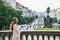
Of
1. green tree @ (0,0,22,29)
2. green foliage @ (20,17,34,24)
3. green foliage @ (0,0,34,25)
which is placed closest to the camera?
green foliage @ (20,17,34,24)

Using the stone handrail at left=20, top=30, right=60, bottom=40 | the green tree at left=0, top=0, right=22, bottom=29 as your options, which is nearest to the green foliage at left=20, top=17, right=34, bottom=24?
the green tree at left=0, top=0, right=22, bottom=29

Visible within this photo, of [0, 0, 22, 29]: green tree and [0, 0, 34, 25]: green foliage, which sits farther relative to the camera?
[0, 0, 22, 29]: green tree

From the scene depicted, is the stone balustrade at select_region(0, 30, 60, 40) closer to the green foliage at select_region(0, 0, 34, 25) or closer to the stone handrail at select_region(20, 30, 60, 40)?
the stone handrail at select_region(20, 30, 60, 40)

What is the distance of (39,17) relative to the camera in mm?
21328

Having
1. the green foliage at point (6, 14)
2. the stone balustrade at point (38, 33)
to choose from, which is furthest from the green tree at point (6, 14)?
the stone balustrade at point (38, 33)

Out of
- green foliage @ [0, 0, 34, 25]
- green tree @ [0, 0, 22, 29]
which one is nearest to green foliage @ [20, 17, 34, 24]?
green foliage @ [0, 0, 34, 25]

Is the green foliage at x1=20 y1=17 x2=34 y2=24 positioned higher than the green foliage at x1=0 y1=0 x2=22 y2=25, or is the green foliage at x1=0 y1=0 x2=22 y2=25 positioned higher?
the green foliage at x1=0 y1=0 x2=22 y2=25

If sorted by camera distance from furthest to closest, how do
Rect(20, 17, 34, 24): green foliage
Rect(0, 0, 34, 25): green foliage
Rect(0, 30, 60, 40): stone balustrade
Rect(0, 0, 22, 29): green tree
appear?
Rect(0, 0, 22, 29): green tree, Rect(0, 0, 34, 25): green foliage, Rect(20, 17, 34, 24): green foliage, Rect(0, 30, 60, 40): stone balustrade

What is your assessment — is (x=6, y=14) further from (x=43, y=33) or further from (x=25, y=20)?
(x=43, y=33)

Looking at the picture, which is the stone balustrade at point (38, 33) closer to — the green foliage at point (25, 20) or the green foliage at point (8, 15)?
the green foliage at point (8, 15)

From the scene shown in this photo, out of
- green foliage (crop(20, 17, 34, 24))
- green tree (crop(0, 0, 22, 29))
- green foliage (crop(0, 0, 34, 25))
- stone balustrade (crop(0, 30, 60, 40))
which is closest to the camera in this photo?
stone balustrade (crop(0, 30, 60, 40))

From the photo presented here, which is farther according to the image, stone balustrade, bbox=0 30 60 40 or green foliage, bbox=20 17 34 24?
green foliage, bbox=20 17 34 24

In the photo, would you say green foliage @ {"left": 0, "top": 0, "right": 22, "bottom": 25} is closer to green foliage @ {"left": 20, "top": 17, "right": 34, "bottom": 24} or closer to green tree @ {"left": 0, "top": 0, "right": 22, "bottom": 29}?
green tree @ {"left": 0, "top": 0, "right": 22, "bottom": 29}

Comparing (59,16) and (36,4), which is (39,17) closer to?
(36,4)
